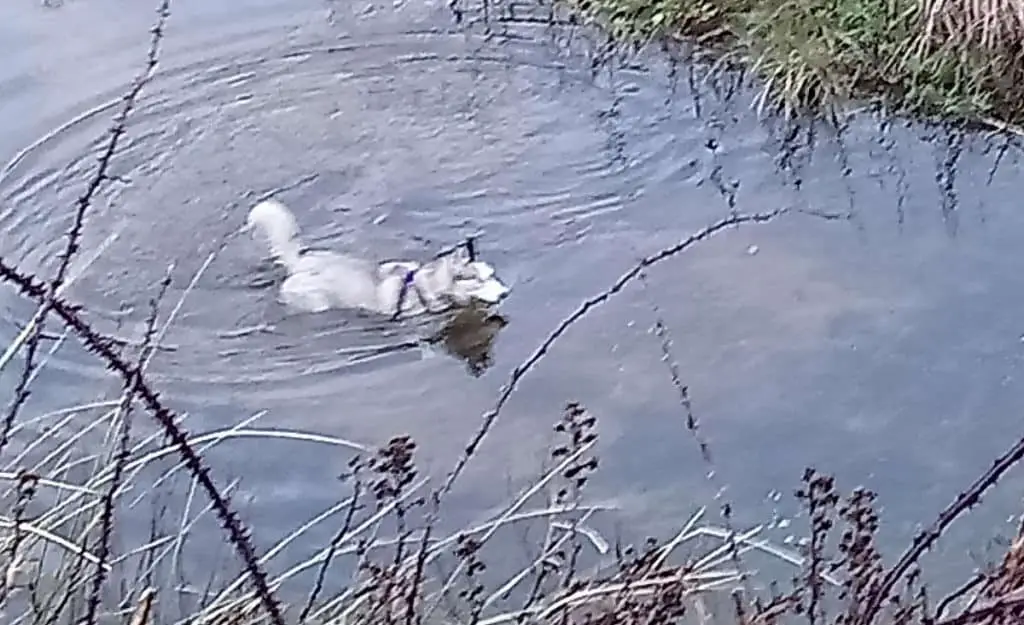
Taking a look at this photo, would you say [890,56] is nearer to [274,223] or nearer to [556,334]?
[274,223]

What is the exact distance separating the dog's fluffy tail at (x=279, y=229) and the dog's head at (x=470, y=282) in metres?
0.37

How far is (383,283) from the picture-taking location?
3.76 meters

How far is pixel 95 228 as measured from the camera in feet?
13.5

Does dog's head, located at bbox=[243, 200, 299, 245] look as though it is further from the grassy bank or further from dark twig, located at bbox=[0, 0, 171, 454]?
dark twig, located at bbox=[0, 0, 171, 454]

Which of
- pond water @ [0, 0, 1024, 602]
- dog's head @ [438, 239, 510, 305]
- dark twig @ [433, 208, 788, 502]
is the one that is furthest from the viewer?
dog's head @ [438, 239, 510, 305]

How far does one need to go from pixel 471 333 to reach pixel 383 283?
230 mm

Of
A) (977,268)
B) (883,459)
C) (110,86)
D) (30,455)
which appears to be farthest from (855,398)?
(110,86)

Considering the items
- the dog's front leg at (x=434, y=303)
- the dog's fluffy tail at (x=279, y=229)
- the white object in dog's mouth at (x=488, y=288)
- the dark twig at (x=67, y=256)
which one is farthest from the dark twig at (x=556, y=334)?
the dog's fluffy tail at (x=279, y=229)

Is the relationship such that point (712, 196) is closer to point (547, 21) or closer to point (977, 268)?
point (977, 268)

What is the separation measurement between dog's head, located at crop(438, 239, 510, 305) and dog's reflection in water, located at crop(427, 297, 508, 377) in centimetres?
3

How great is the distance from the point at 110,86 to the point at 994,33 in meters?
2.39

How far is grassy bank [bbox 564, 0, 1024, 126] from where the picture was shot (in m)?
4.29

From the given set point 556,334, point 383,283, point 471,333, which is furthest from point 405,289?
point 556,334

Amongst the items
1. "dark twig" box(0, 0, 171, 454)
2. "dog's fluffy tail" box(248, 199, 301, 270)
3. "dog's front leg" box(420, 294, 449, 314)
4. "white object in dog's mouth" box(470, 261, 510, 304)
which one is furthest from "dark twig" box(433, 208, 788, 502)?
"dog's fluffy tail" box(248, 199, 301, 270)
